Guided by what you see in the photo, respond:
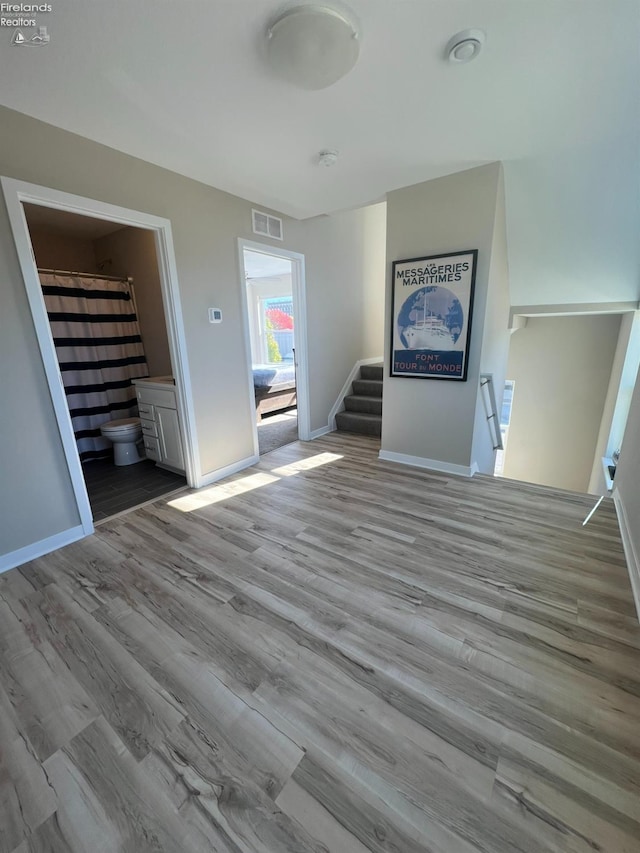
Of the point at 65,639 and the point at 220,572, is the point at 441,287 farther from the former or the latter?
the point at 65,639

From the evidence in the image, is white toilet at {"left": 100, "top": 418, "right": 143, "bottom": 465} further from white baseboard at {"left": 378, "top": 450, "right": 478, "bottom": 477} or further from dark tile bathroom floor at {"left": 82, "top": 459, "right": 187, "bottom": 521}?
white baseboard at {"left": 378, "top": 450, "right": 478, "bottom": 477}

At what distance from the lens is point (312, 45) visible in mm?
1438

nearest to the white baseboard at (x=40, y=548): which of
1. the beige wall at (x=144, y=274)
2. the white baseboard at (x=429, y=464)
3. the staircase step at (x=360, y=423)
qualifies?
the beige wall at (x=144, y=274)

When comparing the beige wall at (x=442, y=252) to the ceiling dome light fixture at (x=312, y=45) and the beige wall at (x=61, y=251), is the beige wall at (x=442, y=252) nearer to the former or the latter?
the ceiling dome light fixture at (x=312, y=45)

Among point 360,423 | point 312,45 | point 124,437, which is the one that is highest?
point 312,45

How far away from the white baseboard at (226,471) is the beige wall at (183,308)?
0.04 m

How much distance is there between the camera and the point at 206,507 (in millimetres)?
2697

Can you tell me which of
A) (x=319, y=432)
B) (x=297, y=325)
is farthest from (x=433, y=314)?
(x=319, y=432)

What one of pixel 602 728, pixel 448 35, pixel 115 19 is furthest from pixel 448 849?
pixel 115 19

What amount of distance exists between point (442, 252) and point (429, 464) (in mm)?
1919

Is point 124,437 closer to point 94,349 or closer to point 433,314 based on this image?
point 94,349

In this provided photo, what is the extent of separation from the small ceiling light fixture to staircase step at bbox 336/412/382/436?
8.97 ft

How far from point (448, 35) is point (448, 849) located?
284 cm

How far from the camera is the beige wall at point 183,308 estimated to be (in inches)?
76.1
